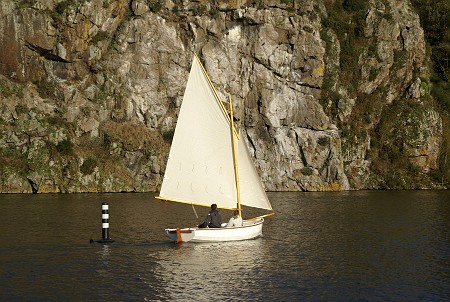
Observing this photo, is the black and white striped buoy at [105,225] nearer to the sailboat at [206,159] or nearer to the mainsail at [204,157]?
the sailboat at [206,159]

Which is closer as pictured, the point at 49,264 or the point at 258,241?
the point at 49,264

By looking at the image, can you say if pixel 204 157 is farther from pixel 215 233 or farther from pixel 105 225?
pixel 105 225

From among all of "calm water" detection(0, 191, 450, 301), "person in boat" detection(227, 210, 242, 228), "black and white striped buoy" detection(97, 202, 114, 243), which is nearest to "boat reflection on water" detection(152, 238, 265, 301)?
"calm water" detection(0, 191, 450, 301)

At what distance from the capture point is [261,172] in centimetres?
11988

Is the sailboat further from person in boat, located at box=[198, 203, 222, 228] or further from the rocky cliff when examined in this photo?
the rocky cliff

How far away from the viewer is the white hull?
4334cm

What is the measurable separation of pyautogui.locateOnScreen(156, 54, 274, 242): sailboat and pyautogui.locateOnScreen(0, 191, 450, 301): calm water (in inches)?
146

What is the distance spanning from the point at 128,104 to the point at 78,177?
17896mm

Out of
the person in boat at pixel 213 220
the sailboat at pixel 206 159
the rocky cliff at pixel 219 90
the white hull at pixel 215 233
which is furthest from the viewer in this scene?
the rocky cliff at pixel 219 90

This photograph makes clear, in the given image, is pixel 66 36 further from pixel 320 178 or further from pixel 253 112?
pixel 320 178

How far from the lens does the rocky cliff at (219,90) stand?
110 metres

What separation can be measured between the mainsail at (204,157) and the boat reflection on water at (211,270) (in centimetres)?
396

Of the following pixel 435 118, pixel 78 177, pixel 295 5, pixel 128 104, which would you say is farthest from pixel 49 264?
pixel 435 118

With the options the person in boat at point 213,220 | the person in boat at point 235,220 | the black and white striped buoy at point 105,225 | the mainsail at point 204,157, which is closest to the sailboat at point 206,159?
the mainsail at point 204,157
